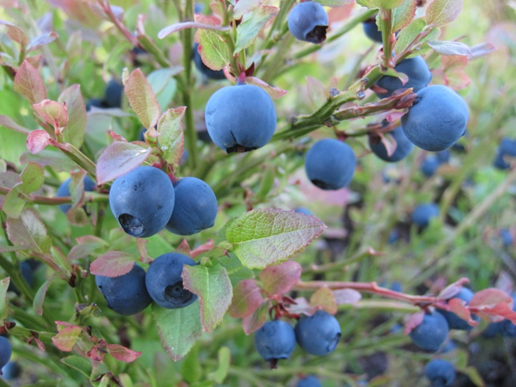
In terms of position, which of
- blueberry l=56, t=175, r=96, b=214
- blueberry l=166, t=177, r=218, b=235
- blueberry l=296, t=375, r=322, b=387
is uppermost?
blueberry l=166, t=177, r=218, b=235

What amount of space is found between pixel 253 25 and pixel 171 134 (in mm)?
150

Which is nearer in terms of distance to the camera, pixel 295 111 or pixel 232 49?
pixel 232 49

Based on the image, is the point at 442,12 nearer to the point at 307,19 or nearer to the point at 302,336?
the point at 307,19

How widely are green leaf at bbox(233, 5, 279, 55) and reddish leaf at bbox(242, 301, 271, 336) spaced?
39 centimetres

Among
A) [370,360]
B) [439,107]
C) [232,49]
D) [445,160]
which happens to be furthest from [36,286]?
[370,360]

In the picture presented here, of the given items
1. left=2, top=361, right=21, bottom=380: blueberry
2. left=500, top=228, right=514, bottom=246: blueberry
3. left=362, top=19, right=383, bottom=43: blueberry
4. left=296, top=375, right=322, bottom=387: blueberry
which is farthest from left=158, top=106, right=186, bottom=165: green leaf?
left=500, top=228, right=514, bottom=246: blueberry

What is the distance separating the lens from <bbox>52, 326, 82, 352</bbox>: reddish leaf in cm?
60

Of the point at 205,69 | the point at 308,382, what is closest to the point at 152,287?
the point at 205,69

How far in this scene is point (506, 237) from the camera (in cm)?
194

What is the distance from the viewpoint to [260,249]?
0.56 meters

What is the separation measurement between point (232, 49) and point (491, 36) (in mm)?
1254

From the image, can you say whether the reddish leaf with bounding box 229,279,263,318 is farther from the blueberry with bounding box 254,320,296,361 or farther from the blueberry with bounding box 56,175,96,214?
the blueberry with bounding box 56,175,96,214

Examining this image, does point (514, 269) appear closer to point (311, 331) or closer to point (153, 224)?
point (311, 331)

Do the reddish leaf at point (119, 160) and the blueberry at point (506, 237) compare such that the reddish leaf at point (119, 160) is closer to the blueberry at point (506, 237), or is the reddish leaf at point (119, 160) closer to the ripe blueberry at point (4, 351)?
the ripe blueberry at point (4, 351)
